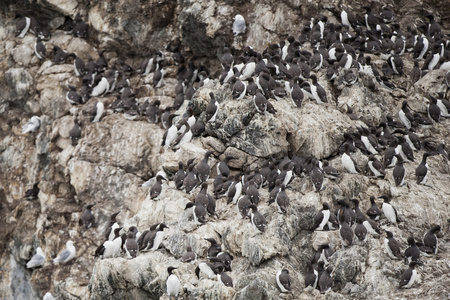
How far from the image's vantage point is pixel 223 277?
55.3 feet

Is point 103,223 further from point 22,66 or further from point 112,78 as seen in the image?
point 22,66

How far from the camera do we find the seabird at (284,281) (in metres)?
16.5

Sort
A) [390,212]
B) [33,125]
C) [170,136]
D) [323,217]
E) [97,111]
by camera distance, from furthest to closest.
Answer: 1. [33,125]
2. [97,111]
3. [170,136]
4. [390,212]
5. [323,217]

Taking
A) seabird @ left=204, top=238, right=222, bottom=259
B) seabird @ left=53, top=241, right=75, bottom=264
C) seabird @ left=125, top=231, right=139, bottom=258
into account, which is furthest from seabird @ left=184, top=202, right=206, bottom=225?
seabird @ left=53, top=241, right=75, bottom=264

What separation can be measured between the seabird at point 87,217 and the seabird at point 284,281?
8.47 metres

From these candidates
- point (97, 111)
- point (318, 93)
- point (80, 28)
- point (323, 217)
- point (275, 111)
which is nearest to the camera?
point (323, 217)

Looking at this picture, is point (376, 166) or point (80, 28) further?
point (80, 28)

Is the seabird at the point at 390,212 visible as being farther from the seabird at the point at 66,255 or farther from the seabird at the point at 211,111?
the seabird at the point at 66,255

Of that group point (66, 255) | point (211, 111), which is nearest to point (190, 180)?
point (211, 111)

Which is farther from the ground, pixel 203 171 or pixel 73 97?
pixel 203 171

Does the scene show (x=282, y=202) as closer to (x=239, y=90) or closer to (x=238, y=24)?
(x=239, y=90)

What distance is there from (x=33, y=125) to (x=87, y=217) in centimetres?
477

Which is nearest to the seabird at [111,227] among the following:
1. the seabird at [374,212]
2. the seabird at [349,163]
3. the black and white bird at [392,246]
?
the seabird at [349,163]

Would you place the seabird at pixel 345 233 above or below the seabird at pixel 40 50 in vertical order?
above
